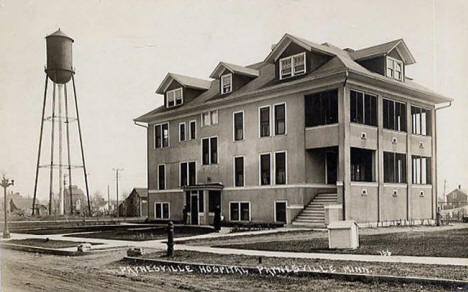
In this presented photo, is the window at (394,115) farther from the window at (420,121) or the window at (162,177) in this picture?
the window at (162,177)

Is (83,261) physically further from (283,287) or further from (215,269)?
(283,287)

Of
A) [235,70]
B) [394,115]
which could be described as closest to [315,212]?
[394,115]

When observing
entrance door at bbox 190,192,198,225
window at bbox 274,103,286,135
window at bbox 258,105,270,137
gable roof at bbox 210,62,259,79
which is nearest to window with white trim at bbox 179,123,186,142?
entrance door at bbox 190,192,198,225

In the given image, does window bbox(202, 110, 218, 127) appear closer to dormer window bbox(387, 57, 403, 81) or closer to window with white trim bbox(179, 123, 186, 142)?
window with white trim bbox(179, 123, 186, 142)

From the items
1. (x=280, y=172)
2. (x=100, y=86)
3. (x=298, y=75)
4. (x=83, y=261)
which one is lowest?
(x=83, y=261)

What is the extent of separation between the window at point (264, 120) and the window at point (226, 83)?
3.24 meters

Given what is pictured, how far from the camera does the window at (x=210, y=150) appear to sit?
98.1ft

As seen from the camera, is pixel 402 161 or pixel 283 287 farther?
pixel 402 161

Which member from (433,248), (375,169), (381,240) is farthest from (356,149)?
(433,248)

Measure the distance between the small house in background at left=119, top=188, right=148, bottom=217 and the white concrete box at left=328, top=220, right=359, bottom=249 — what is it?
2006 inches

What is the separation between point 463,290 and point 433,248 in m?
5.50

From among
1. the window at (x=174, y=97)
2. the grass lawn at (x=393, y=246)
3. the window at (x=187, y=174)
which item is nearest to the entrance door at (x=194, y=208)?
the window at (x=187, y=174)

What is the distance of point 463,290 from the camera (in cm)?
801

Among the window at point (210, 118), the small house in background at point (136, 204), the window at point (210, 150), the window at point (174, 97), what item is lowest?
the small house in background at point (136, 204)
